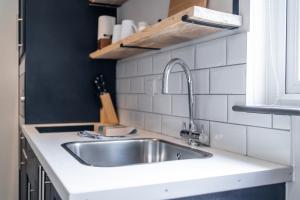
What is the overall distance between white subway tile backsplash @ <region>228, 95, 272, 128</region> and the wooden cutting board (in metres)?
0.37

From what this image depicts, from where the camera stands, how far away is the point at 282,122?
950 mm

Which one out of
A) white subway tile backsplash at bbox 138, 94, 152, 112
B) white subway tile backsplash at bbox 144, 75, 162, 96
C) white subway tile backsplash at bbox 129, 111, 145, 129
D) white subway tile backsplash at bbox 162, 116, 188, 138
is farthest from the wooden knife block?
white subway tile backsplash at bbox 162, 116, 188, 138

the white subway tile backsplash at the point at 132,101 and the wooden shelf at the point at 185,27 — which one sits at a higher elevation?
the wooden shelf at the point at 185,27

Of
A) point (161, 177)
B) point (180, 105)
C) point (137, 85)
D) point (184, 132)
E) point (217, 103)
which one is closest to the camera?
point (161, 177)

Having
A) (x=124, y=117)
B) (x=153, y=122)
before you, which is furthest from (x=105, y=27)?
(x=153, y=122)

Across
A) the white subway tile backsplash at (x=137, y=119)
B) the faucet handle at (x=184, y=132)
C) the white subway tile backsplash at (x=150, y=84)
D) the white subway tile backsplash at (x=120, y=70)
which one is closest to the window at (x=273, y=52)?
the faucet handle at (x=184, y=132)

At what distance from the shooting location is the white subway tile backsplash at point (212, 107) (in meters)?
1.19

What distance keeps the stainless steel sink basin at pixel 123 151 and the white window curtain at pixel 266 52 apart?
0.42 metres

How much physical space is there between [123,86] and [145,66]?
388mm

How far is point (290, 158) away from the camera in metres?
0.92

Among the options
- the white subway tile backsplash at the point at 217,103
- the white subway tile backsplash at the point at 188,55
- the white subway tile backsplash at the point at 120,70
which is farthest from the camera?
the white subway tile backsplash at the point at 120,70

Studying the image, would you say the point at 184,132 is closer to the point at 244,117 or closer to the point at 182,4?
the point at 244,117

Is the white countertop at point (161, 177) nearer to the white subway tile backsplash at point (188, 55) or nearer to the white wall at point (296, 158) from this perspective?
the white wall at point (296, 158)

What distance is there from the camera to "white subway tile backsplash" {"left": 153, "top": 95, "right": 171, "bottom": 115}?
1.58 metres
